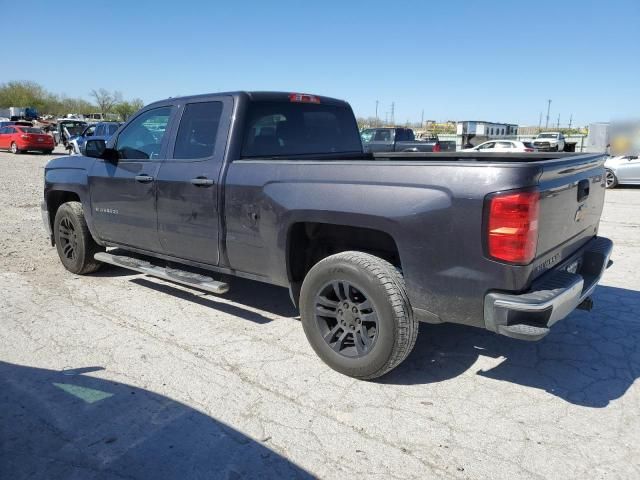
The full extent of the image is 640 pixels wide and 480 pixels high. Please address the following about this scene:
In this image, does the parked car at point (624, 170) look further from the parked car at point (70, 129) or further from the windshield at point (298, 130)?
the parked car at point (70, 129)

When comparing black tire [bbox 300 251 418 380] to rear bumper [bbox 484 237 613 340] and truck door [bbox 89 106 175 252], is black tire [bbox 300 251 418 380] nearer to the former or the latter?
rear bumper [bbox 484 237 613 340]

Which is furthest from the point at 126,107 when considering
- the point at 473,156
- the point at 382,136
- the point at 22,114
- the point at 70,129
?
the point at 473,156

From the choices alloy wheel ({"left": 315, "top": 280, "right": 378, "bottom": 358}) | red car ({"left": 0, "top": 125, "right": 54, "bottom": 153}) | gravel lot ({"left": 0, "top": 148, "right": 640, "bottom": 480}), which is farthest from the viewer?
red car ({"left": 0, "top": 125, "right": 54, "bottom": 153})

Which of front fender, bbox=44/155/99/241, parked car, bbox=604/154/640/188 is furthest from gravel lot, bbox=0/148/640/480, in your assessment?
parked car, bbox=604/154/640/188

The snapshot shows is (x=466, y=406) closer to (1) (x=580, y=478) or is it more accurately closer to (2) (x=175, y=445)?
(1) (x=580, y=478)

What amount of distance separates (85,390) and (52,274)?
316 cm

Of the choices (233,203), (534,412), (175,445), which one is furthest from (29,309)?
(534,412)

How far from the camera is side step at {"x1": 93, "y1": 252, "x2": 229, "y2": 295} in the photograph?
4.15 m

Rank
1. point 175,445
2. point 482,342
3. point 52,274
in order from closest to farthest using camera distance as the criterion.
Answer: point 175,445
point 482,342
point 52,274

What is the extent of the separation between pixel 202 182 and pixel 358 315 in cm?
170

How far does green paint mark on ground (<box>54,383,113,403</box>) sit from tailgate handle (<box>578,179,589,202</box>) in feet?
11.0

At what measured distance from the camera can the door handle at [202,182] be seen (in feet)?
13.3

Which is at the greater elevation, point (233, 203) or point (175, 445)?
point (233, 203)

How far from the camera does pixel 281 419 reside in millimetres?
3004
